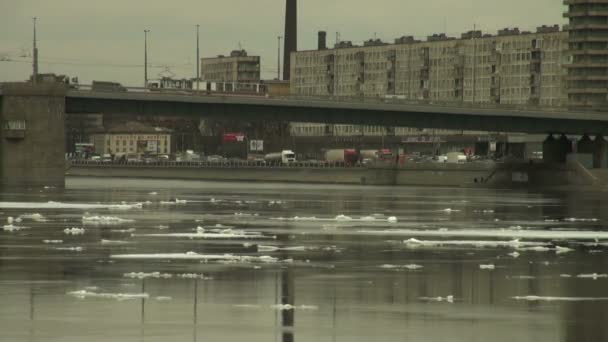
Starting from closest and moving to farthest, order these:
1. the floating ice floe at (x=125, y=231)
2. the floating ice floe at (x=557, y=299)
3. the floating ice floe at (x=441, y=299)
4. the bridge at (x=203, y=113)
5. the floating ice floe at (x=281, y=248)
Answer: the floating ice floe at (x=441, y=299) → the floating ice floe at (x=557, y=299) → the floating ice floe at (x=281, y=248) → the floating ice floe at (x=125, y=231) → the bridge at (x=203, y=113)

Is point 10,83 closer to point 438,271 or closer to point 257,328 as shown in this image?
point 438,271

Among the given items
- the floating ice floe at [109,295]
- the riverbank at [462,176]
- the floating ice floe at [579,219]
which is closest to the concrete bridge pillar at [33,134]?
the riverbank at [462,176]

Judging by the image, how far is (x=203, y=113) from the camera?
14238cm

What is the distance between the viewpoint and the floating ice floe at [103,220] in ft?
203

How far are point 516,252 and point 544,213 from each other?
36.2 metres

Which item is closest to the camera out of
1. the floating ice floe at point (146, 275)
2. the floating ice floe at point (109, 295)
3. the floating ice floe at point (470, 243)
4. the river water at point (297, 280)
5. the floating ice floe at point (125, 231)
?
the river water at point (297, 280)

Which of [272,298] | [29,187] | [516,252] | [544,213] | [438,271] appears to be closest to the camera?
[272,298]

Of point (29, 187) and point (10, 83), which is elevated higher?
point (10, 83)

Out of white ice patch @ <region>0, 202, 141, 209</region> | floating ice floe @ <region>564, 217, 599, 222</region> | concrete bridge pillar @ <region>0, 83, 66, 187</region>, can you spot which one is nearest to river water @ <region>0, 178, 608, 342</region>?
floating ice floe @ <region>564, 217, 599, 222</region>

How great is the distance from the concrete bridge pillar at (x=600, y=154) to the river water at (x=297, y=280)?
96498mm

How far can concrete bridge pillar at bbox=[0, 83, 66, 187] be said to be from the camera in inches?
5281

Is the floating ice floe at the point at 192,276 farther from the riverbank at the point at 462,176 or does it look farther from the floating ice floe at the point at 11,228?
the riverbank at the point at 462,176

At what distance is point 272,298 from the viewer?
32.6 meters

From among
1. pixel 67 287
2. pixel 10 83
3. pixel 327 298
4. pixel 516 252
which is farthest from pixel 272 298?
pixel 10 83
